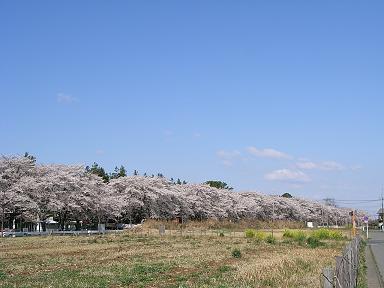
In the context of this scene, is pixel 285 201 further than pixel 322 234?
Yes

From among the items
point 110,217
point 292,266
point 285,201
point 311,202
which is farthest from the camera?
point 311,202

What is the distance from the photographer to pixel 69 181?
68938 mm

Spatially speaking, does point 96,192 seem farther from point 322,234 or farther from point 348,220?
point 348,220

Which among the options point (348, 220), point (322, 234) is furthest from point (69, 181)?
point (348, 220)

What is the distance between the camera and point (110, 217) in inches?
3214

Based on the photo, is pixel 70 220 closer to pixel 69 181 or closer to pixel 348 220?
pixel 69 181

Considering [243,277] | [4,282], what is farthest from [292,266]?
[4,282]

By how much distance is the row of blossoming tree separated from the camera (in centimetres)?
6300

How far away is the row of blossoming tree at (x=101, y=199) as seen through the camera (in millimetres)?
63000

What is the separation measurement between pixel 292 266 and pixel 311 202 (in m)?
145

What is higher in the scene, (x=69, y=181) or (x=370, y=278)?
(x=69, y=181)

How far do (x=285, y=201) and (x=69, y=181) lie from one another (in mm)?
81565

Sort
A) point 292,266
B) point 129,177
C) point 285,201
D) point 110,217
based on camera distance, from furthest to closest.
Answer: point 285,201
point 129,177
point 110,217
point 292,266

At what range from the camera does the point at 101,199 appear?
74875 millimetres
